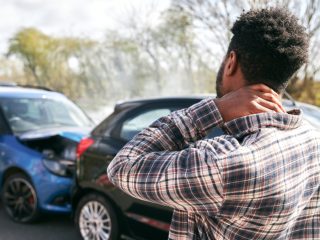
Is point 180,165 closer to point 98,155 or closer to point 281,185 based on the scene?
point 281,185

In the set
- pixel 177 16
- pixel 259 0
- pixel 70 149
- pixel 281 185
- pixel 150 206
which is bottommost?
pixel 150 206

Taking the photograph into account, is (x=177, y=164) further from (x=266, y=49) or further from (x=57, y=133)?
(x=57, y=133)

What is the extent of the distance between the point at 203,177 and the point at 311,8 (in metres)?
5.95

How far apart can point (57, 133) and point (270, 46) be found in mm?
4266

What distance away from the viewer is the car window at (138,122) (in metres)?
3.76

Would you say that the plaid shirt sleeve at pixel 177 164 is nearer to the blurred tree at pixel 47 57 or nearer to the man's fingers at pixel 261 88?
the man's fingers at pixel 261 88

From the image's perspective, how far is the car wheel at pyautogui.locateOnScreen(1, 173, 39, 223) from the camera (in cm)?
484

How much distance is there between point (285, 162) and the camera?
3.64 ft

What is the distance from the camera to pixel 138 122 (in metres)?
3.86

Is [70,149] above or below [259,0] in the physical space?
below

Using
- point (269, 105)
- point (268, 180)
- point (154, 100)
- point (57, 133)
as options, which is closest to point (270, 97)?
point (269, 105)

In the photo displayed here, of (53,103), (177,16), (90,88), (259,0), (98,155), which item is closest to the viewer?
(259,0)

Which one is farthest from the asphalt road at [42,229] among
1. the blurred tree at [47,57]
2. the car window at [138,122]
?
the blurred tree at [47,57]

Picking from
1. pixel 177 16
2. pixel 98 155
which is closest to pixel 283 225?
pixel 98 155
